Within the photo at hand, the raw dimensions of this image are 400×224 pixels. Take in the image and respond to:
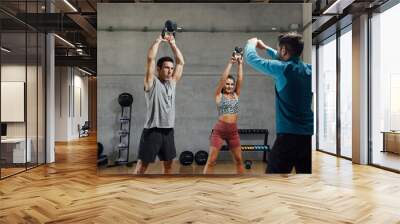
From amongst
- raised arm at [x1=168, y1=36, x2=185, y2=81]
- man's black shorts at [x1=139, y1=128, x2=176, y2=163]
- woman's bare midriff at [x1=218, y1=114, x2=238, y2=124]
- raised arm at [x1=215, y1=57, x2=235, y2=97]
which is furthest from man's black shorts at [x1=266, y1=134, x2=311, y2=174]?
raised arm at [x1=168, y1=36, x2=185, y2=81]

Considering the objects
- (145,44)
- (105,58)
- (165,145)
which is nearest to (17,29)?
(105,58)

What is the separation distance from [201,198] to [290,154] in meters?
2.10

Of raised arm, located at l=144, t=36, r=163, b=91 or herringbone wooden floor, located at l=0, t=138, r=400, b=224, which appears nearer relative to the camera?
herringbone wooden floor, located at l=0, t=138, r=400, b=224

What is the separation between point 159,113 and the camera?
5.98 metres

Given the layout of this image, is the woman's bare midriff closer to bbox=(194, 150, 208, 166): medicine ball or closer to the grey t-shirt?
bbox=(194, 150, 208, 166): medicine ball

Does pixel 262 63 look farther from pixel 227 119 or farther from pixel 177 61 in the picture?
pixel 177 61

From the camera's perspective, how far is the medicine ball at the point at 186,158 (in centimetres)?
599

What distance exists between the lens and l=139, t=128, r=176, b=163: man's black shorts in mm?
5953

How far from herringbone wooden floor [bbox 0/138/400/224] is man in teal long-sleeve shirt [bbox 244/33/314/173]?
1.02 feet

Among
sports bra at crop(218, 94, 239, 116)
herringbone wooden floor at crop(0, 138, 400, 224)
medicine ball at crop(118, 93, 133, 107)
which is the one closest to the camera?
herringbone wooden floor at crop(0, 138, 400, 224)

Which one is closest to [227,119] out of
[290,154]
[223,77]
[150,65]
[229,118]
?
[229,118]

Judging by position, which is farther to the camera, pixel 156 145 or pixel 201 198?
pixel 156 145

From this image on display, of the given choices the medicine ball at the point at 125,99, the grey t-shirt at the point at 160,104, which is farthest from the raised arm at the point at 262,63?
the medicine ball at the point at 125,99

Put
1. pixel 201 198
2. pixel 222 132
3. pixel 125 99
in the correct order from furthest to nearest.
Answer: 1. pixel 222 132
2. pixel 125 99
3. pixel 201 198
